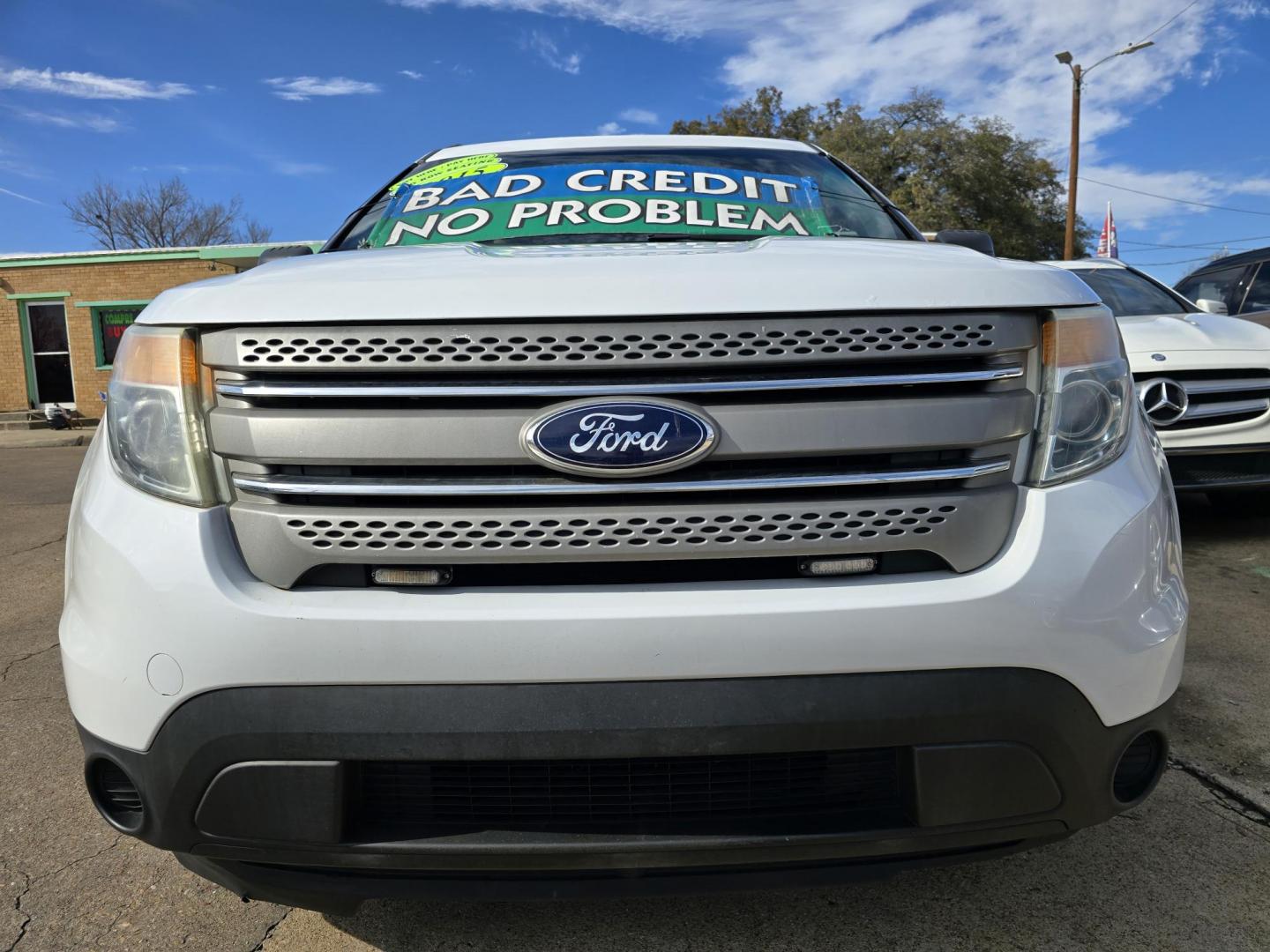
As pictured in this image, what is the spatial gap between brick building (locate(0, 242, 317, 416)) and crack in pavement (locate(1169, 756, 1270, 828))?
2031cm

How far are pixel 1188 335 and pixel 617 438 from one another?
4867mm

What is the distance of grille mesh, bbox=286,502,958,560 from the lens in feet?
4.64

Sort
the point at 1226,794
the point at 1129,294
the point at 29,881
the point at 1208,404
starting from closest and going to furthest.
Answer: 1. the point at 29,881
2. the point at 1226,794
3. the point at 1208,404
4. the point at 1129,294

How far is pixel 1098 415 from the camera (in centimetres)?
155

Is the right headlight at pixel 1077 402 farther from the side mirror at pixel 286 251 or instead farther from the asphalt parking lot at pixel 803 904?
the side mirror at pixel 286 251

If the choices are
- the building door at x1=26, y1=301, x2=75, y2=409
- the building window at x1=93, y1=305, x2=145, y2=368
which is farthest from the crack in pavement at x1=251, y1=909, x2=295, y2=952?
the building door at x1=26, y1=301, x2=75, y2=409

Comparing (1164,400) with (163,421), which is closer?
(163,421)

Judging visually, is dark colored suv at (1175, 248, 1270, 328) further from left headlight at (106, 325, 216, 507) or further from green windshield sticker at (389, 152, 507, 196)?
left headlight at (106, 325, 216, 507)

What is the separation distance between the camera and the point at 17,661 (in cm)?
363

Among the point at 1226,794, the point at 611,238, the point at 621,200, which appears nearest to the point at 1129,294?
the point at 1226,794

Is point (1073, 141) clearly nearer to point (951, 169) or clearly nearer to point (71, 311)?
point (951, 169)

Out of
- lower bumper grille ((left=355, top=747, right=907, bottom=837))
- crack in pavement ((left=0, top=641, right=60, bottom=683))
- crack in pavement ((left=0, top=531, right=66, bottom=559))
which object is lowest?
crack in pavement ((left=0, top=531, right=66, bottom=559))

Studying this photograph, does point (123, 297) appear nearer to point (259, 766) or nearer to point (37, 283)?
point (37, 283)

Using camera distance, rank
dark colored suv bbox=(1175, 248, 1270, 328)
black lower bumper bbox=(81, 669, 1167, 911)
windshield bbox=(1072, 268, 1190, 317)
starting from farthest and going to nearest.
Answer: dark colored suv bbox=(1175, 248, 1270, 328), windshield bbox=(1072, 268, 1190, 317), black lower bumper bbox=(81, 669, 1167, 911)
